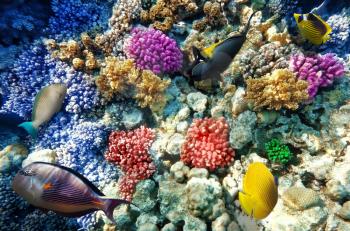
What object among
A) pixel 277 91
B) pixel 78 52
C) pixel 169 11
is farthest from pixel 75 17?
pixel 277 91

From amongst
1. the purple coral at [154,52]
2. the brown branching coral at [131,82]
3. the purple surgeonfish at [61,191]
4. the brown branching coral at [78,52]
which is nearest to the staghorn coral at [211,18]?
the purple coral at [154,52]

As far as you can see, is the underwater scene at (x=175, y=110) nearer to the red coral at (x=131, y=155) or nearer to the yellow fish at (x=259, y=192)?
the red coral at (x=131, y=155)

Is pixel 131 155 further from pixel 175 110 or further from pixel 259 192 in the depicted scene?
pixel 259 192

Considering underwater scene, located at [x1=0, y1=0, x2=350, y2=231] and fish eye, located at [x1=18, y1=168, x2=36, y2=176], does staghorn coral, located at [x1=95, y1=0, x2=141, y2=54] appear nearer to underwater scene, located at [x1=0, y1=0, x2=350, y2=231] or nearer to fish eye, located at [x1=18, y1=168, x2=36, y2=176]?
underwater scene, located at [x1=0, y1=0, x2=350, y2=231]

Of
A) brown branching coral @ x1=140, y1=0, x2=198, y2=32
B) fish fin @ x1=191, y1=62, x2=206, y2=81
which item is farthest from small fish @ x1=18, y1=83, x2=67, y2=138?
fish fin @ x1=191, y1=62, x2=206, y2=81

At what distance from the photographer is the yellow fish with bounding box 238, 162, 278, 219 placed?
7.86 ft

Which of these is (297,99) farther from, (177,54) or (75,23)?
(75,23)

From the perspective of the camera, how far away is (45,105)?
416 cm

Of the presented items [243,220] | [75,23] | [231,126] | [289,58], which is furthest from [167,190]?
[75,23]

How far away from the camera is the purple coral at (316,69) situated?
3936mm

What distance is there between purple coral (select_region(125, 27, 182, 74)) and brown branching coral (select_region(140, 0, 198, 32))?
345 mm

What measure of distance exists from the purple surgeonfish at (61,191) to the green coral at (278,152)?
200 cm

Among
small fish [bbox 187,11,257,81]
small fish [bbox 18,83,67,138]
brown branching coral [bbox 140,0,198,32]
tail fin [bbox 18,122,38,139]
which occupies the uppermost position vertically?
small fish [bbox 187,11,257,81]

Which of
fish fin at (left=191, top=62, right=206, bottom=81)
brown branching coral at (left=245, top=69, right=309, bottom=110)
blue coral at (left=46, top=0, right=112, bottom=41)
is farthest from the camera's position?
blue coral at (left=46, top=0, right=112, bottom=41)
